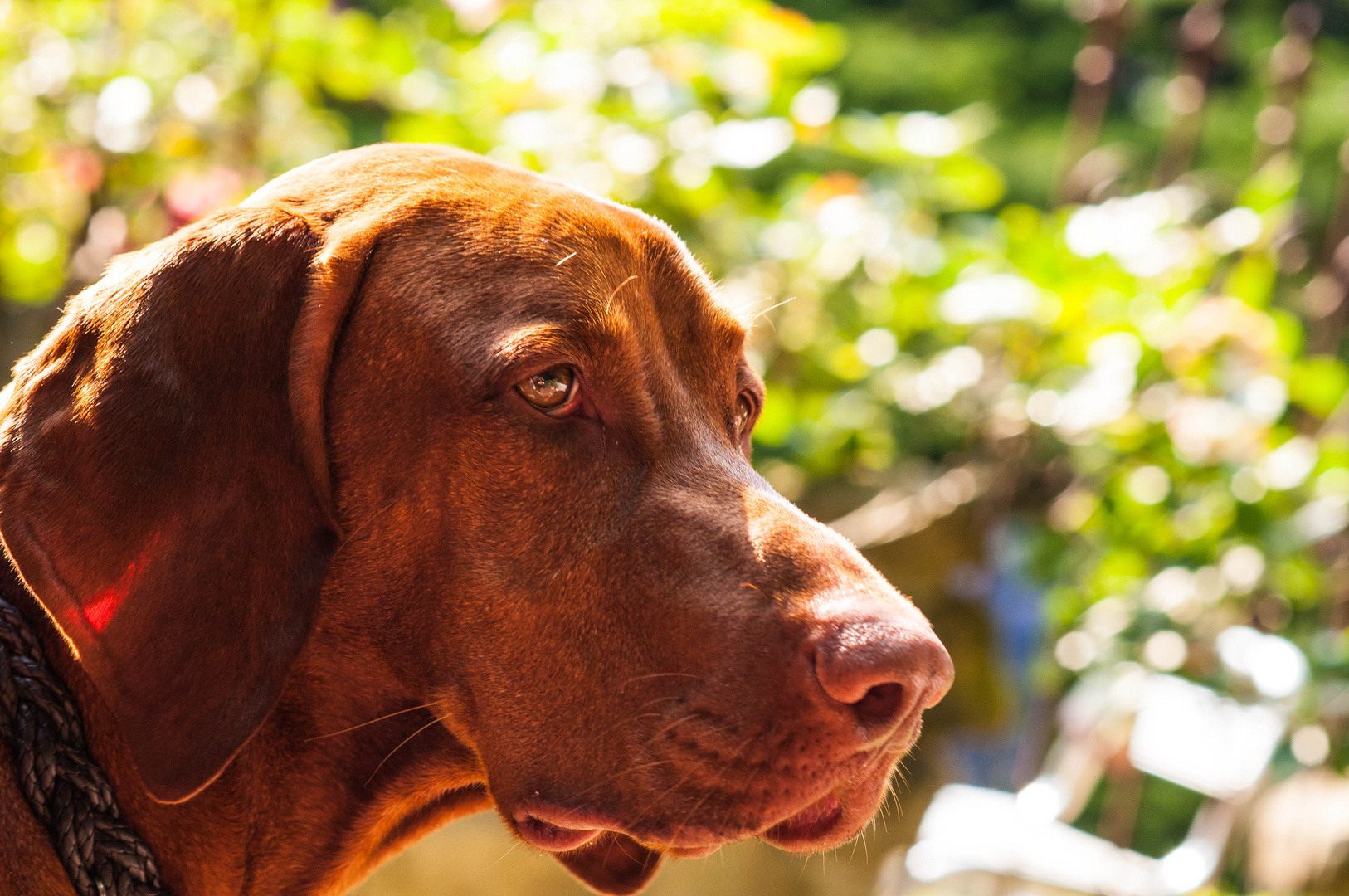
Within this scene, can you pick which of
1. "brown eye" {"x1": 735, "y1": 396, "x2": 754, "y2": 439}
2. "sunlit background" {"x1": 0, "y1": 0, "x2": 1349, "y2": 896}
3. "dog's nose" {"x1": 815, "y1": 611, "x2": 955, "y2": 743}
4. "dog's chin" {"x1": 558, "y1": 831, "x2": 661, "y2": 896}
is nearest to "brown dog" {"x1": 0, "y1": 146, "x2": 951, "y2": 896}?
"dog's nose" {"x1": 815, "y1": 611, "x2": 955, "y2": 743}

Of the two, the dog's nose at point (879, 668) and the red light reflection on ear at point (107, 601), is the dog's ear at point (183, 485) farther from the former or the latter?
the dog's nose at point (879, 668)

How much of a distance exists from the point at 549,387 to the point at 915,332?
355cm

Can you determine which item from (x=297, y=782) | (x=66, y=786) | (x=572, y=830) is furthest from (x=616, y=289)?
(x=66, y=786)

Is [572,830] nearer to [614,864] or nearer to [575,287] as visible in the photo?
[614,864]

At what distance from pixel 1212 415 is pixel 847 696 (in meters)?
3.43

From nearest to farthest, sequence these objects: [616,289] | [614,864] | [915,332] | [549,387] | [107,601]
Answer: [107,601], [549,387], [616,289], [614,864], [915,332]

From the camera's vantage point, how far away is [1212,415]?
476 centimetres

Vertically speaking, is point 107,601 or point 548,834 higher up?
point 107,601

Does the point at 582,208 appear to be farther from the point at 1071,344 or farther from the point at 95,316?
the point at 1071,344

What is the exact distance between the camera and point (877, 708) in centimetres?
191

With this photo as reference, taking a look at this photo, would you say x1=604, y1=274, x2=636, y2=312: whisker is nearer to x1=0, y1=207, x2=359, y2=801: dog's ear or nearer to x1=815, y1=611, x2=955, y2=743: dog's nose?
x1=0, y1=207, x2=359, y2=801: dog's ear

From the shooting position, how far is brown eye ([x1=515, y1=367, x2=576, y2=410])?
2.14 m

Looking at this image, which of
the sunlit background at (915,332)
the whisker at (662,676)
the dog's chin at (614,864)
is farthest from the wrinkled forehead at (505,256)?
the sunlit background at (915,332)

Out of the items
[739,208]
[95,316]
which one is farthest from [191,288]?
[739,208]
